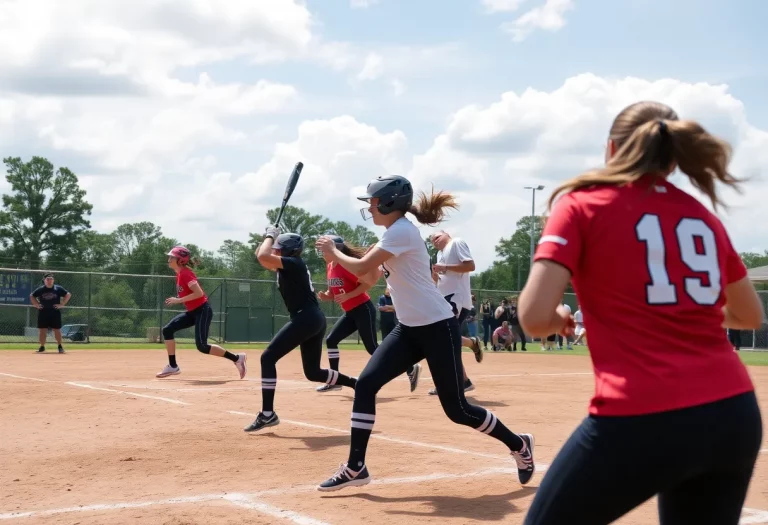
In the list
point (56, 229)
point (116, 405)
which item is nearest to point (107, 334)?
point (116, 405)

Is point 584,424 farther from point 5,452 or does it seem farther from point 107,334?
point 107,334

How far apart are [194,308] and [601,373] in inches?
523

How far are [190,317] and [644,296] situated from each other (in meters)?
13.5

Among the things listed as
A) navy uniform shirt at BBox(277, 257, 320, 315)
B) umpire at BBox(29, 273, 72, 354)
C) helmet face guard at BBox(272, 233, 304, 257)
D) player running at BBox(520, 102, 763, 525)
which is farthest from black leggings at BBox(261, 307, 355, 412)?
umpire at BBox(29, 273, 72, 354)

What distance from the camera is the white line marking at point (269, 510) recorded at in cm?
561

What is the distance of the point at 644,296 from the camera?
9.04 ft

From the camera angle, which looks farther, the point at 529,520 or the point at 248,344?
the point at 248,344

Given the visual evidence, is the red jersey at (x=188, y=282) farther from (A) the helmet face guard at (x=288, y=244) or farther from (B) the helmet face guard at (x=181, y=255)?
(A) the helmet face guard at (x=288, y=244)

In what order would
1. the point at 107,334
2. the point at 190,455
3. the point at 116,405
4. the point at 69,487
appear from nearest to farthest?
1. the point at 69,487
2. the point at 190,455
3. the point at 116,405
4. the point at 107,334

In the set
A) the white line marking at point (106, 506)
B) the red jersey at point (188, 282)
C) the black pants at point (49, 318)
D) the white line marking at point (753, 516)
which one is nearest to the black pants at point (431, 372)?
the white line marking at point (106, 506)

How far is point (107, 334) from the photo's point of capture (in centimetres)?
3256

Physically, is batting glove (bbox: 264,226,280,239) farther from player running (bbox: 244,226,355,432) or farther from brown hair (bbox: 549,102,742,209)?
brown hair (bbox: 549,102,742,209)

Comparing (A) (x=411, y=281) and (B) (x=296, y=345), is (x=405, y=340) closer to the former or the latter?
(A) (x=411, y=281)

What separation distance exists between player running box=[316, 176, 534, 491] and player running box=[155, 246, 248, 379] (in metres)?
8.82
